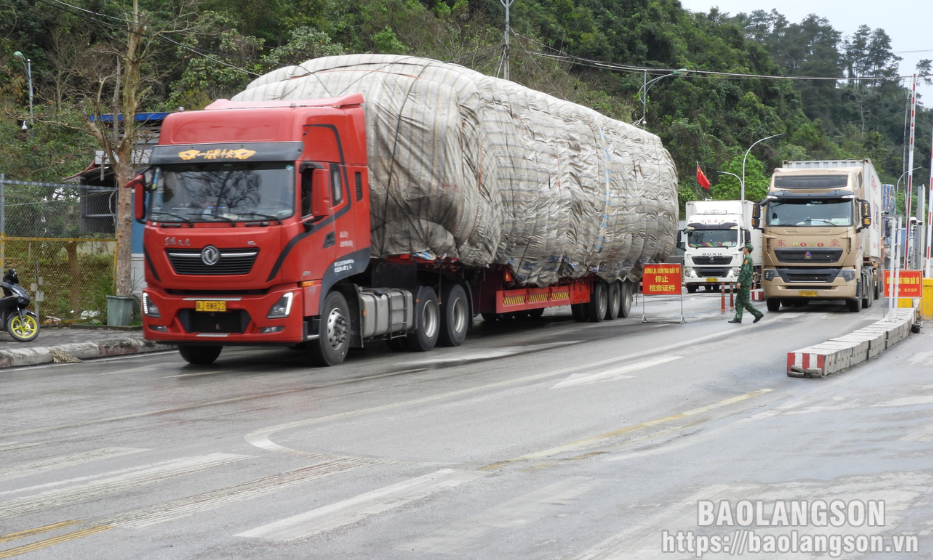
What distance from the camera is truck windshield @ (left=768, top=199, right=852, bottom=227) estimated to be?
2572cm

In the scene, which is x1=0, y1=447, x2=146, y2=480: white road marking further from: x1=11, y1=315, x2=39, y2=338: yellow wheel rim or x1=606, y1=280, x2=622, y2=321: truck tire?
x1=606, y1=280, x2=622, y2=321: truck tire

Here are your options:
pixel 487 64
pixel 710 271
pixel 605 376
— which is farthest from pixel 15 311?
pixel 710 271

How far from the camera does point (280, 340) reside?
1311cm

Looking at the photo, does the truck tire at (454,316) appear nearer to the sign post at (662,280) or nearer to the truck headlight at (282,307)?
the truck headlight at (282,307)

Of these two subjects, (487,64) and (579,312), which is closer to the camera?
(579,312)

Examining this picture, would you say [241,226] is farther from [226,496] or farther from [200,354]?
[226,496]

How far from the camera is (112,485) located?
6.53 m

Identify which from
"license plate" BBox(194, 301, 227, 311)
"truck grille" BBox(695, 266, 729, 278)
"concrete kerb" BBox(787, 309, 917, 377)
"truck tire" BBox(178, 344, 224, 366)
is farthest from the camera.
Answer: "truck grille" BBox(695, 266, 729, 278)

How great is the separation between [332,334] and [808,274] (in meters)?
Answer: 16.0

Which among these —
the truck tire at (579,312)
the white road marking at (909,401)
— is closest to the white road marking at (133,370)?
the white road marking at (909,401)

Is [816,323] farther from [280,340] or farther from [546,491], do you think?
[546,491]

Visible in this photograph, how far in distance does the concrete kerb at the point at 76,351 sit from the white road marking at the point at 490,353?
5.04 metres

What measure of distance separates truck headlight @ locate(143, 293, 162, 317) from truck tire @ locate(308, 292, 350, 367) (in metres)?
2.13

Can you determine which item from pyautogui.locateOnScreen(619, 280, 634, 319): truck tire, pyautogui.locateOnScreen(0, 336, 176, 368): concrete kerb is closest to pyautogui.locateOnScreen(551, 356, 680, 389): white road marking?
pyautogui.locateOnScreen(0, 336, 176, 368): concrete kerb
